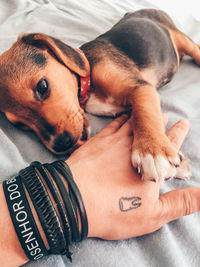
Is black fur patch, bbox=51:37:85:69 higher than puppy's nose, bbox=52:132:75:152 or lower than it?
higher

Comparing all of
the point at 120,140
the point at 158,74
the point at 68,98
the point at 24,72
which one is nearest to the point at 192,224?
the point at 120,140

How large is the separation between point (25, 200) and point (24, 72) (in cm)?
101

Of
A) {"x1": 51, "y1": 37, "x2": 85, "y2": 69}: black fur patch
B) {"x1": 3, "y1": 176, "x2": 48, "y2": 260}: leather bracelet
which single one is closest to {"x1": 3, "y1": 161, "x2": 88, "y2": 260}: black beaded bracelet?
{"x1": 3, "y1": 176, "x2": 48, "y2": 260}: leather bracelet

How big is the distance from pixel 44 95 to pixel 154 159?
0.87m

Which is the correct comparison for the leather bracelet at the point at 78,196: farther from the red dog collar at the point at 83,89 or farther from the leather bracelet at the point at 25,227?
the red dog collar at the point at 83,89

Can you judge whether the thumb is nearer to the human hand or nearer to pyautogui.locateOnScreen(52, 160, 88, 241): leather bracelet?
the human hand

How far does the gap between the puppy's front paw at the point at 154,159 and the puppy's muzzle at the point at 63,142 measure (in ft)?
1.42

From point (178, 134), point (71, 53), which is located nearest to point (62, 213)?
point (178, 134)

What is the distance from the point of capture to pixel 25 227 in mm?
818

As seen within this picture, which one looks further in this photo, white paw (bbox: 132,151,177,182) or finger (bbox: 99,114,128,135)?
finger (bbox: 99,114,128,135)

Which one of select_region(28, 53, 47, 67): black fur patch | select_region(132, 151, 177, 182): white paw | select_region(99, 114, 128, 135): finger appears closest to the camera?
select_region(132, 151, 177, 182): white paw

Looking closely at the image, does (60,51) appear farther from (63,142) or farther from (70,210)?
(70,210)

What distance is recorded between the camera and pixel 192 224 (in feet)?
3.51

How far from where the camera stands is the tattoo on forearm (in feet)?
3.15
